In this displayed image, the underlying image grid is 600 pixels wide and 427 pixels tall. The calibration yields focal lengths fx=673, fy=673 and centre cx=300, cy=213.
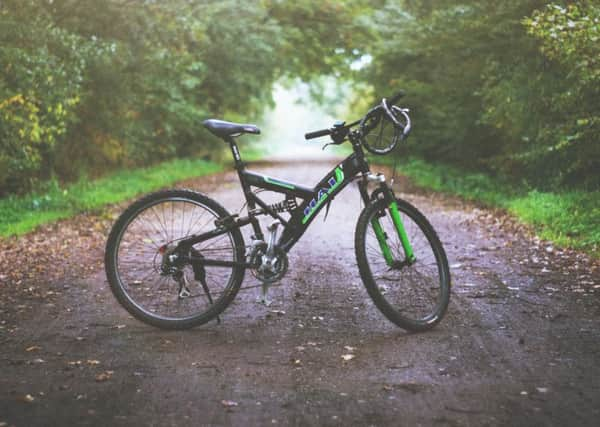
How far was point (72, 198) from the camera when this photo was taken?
10633 mm

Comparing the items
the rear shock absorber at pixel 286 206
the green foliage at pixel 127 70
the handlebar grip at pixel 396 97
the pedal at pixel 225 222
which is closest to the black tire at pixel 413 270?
the rear shock absorber at pixel 286 206

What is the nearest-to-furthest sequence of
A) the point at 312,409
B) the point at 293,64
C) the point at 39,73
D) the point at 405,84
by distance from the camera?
the point at 312,409, the point at 39,73, the point at 405,84, the point at 293,64

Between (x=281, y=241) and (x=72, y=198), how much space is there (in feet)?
23.7

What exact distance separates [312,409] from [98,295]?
9.23 feet

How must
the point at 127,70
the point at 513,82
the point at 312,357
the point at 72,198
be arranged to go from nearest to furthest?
the point at 312,357 < the point at 513,82 < the point at 72,198 < the point at 127,70

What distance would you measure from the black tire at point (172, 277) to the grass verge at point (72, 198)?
13.4 ft

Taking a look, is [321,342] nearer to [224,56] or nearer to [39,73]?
[39,73]

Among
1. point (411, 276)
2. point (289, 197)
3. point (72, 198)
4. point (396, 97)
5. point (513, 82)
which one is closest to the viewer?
point (396, 97)

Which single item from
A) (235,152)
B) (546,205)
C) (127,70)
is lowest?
(546,205)

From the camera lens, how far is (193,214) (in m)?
4.59

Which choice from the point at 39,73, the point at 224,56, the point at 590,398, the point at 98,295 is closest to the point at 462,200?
the point at 39,73

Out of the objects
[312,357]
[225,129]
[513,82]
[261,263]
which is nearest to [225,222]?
[261,263]

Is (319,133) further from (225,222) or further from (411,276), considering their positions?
(411,276)

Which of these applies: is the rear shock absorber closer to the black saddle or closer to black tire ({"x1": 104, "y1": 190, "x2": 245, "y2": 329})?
black tire ({"x1": 104, "y1": 190, "x2": 245, "y2": 329})
